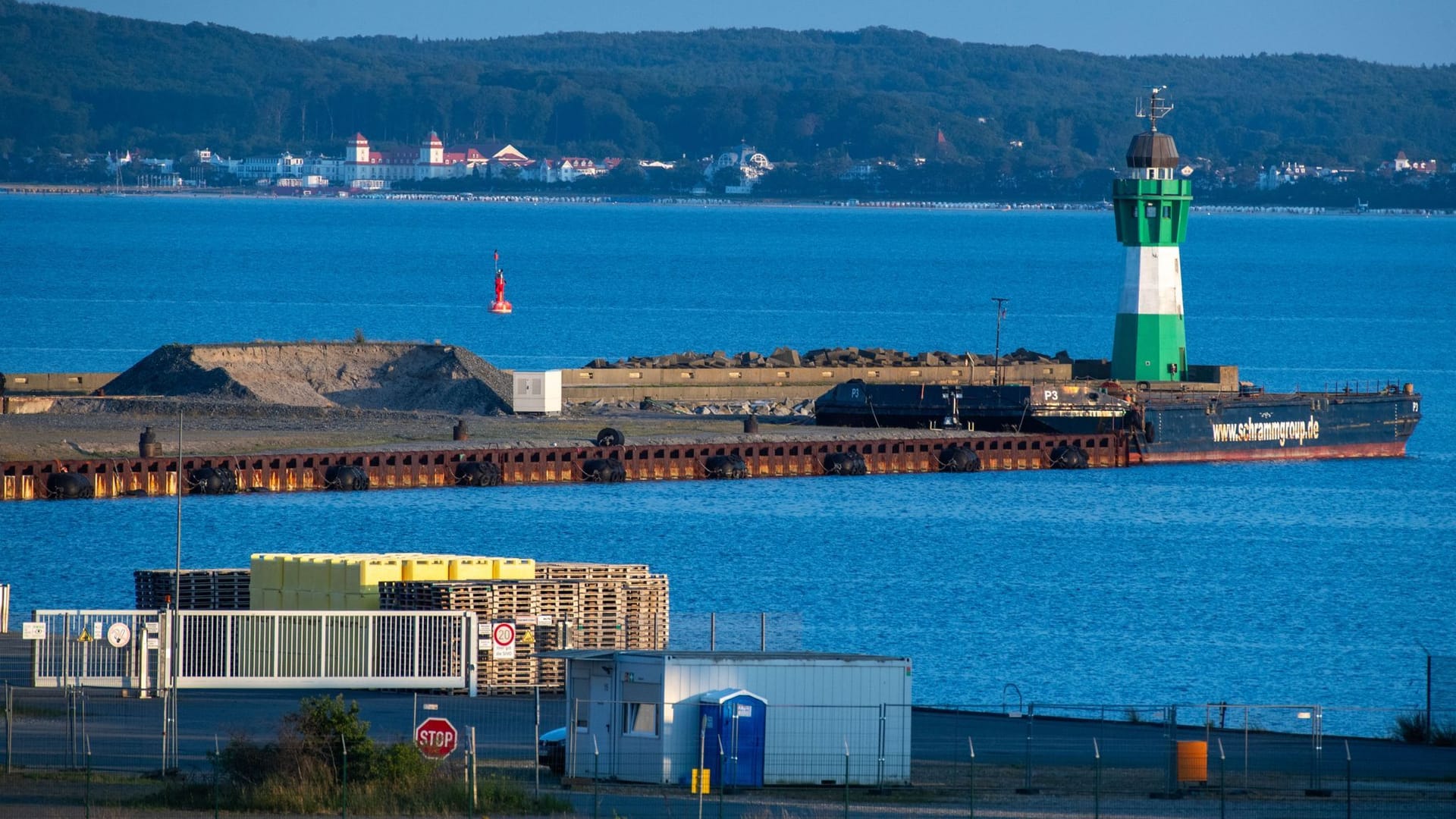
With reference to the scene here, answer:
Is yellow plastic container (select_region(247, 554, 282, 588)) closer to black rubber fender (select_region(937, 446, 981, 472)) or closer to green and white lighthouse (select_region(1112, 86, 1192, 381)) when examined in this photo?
black rubber fender (select_region(937, 446, 981, 472))

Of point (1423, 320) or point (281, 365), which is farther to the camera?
point (1423, 320)

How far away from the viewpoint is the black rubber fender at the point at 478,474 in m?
55.4

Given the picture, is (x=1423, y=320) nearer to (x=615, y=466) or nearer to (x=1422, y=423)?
(x=1422, y=423)

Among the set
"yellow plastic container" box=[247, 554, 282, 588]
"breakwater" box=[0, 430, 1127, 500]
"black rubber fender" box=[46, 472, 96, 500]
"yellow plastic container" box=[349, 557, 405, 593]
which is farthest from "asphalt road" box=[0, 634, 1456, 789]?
"breakwater" box=[0, 430, 1127, 500]

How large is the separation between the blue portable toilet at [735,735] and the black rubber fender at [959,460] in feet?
131

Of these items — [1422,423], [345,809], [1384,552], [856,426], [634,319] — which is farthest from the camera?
[634,319]

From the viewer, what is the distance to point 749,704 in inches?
886

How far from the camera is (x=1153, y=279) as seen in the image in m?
65.1

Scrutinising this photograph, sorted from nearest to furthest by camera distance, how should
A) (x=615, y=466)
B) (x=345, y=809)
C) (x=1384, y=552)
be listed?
1. (x=345, y=809)
2. (x=1384, y=552)
3. (x=615, y=466)

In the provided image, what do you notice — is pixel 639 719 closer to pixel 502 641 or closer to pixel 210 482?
pixel 502 641

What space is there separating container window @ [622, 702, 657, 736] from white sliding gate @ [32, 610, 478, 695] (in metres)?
5.62

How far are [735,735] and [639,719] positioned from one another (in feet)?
3.37

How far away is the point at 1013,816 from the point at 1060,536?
33.1 meters


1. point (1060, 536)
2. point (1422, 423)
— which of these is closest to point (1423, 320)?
point (1422, 423)
